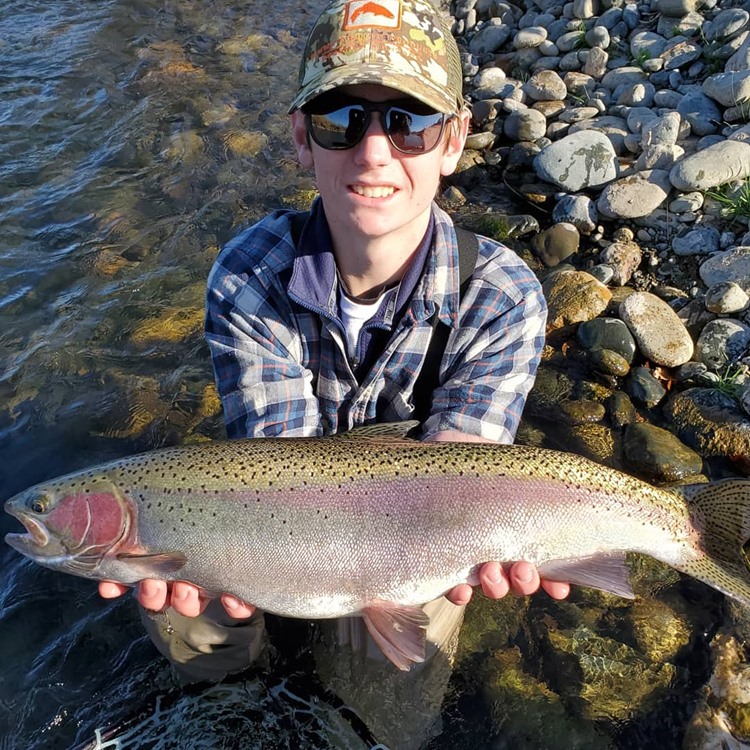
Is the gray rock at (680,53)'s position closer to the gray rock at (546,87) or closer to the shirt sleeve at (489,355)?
the gray rock at (546,87)

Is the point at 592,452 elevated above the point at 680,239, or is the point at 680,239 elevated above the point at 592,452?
the point at 680,239

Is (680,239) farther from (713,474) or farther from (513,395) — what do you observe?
(513,395)

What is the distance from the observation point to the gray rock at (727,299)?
4797mm

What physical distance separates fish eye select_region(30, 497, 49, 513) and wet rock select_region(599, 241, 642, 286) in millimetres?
4252

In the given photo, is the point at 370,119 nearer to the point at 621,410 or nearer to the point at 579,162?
the point at 621,410

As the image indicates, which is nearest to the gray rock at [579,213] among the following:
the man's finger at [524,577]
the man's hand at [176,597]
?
the man's finger at [524,577]

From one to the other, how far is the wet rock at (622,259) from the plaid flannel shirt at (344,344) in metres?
2.42

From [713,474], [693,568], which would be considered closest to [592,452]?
[713,474]

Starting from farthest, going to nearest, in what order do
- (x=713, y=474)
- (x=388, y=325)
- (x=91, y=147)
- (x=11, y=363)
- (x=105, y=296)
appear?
(x=91, y=147), (x=105, y=296), (x=11, y=363), (x=713, y=474), (x=388, y=325)

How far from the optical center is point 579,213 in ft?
19.3

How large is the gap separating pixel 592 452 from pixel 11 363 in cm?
421

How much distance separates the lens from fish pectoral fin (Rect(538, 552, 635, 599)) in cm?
258

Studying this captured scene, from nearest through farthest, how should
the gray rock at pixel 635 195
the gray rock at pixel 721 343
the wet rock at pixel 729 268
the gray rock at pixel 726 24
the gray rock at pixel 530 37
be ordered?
the gray rock at pixel 721 343
the wet rock at pixel 729 268
the gray rock at pixel 635 195
the gray rock at pixel 726 24
the gray rock at pixel 530 37

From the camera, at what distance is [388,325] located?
3041mm
